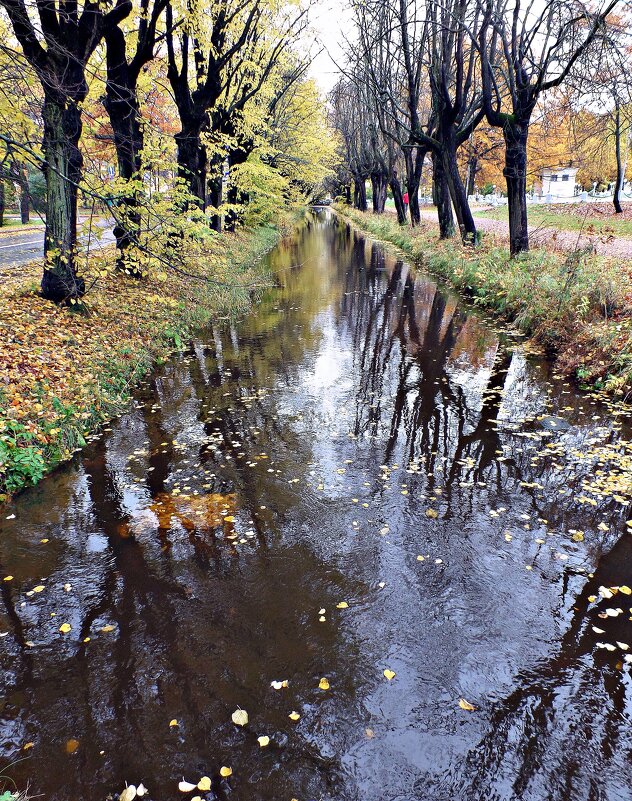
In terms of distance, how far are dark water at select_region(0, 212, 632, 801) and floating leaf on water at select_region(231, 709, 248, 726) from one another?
57 millimetres

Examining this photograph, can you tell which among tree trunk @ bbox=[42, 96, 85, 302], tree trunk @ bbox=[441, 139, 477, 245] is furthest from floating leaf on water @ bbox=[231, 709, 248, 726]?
tree trunk @ bbox=[441, 139, 477, 245]

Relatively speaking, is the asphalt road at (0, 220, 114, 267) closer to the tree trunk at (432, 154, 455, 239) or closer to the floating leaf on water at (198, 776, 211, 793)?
the floating leaf on water at (198, 776, 211, 793)

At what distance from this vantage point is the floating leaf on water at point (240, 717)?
10.5ft

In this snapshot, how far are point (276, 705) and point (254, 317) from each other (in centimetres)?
1196

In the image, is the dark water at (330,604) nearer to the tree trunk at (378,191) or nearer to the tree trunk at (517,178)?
the tree trunk at (517,178)

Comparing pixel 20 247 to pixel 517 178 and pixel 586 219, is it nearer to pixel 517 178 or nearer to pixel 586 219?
pixel 517 178

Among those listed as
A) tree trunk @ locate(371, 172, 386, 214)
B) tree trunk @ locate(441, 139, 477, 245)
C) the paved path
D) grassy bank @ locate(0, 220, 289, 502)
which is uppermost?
tree trunk @ locate(371, 172, 386, 214)

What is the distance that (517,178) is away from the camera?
14.8 meters

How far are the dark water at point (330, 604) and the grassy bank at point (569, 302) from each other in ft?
3.41

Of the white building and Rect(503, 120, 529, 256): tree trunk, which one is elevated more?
the white building

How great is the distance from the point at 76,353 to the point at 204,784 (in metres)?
7.16

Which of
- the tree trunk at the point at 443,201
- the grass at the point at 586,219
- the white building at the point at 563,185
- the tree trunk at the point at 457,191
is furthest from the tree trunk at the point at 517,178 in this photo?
the white building at the point at 563,185

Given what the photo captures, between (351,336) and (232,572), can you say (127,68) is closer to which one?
(351,336)

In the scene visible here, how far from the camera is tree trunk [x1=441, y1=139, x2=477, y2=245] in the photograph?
58.1ft
